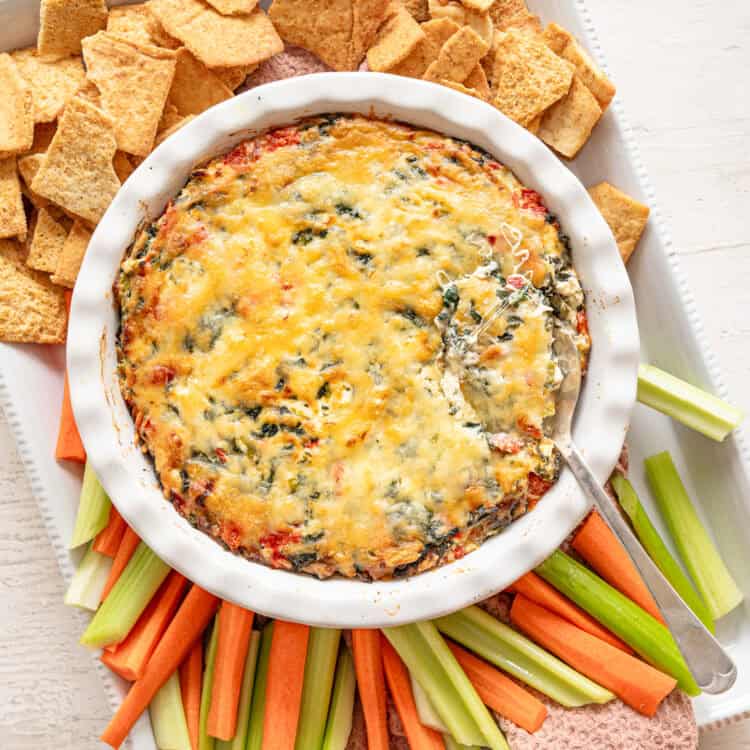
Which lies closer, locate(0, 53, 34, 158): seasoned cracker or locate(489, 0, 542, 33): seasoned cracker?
locate(0, 53, 34, 158): seasoned cracker

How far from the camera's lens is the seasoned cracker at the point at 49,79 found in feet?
9.78

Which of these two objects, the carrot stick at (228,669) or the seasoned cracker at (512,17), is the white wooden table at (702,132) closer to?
the seasoned cracker at (512,17)

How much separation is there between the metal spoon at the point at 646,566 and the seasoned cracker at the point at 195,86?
3.99 feet

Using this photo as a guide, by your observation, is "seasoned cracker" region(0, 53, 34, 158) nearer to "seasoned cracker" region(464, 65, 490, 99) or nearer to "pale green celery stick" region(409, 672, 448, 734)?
"seasoned cracker" region(464, 65, 490, 99)

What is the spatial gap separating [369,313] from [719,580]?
1.39 m

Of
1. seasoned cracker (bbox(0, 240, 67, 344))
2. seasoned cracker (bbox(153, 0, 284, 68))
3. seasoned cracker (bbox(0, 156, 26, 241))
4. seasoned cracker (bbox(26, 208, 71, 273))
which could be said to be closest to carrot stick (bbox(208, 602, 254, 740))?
seasoned cracker (bbox(0, 240, 67, 344))

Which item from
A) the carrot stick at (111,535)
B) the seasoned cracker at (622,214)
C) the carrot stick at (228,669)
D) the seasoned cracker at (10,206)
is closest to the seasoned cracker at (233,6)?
the seasoned cracker at (10,206)

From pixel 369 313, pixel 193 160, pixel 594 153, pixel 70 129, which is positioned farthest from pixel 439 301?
pixel 70 129

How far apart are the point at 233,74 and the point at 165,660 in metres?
1.66

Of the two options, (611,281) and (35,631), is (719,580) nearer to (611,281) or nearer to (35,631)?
(611,281)

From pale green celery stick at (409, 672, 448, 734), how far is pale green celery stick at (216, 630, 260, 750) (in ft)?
1.49

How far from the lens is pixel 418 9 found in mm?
3164

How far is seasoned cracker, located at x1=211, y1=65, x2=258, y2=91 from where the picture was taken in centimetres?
303

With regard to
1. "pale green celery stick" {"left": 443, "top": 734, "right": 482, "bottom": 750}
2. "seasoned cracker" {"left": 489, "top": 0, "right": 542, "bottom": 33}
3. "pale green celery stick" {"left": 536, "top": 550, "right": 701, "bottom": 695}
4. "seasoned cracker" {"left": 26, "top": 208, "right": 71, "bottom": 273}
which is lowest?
"pale green celery stick" {"left": 443, "top": 734, "right": 482, "bottom": 750}
